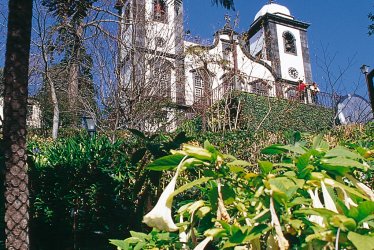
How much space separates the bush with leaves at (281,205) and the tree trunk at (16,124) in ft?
5.79

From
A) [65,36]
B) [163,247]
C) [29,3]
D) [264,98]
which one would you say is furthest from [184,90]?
[163,247]

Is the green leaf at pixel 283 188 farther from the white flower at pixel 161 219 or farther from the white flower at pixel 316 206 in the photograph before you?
the white flower at pixel 161 219

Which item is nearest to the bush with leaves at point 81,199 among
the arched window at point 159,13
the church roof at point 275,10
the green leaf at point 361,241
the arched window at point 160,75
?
the green leaf at point 361,241

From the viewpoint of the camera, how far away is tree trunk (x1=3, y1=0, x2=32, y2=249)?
242 centimetres

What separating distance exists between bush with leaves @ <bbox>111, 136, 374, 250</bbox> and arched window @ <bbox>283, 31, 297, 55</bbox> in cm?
3058

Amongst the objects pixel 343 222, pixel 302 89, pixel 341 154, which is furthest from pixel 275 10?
pixel 343 222

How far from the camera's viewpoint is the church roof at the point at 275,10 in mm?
31516

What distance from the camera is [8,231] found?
2.39m

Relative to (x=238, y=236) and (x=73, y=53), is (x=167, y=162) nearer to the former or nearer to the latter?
(x=238, y=236)

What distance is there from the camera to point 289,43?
30.5 meters

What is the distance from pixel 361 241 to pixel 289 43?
31913 millimetres

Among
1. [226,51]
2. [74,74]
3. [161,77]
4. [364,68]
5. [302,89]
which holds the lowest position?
[161,77]

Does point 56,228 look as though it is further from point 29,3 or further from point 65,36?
point 65,36

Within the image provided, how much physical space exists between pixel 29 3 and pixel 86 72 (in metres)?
12.5
